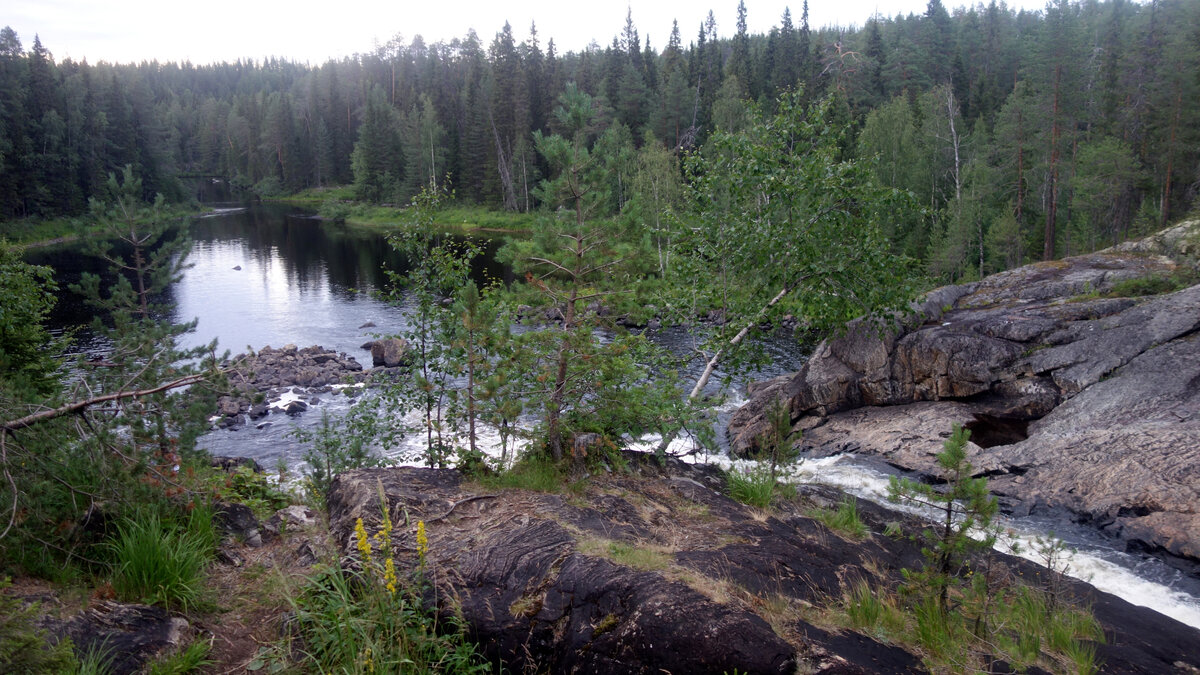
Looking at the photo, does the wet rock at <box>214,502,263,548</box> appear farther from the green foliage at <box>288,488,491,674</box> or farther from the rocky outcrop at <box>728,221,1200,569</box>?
the rocky outcrop at <box>728,221,1200,569</box>

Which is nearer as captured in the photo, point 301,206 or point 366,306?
point 366,306

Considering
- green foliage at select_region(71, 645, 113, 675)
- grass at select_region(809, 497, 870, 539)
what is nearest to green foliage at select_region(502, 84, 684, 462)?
grass at select_region(809, 497, 870, 539)

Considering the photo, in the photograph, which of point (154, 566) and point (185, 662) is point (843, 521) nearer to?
point (185, 662)

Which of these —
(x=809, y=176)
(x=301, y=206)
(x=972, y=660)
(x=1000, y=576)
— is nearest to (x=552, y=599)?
(x=972, y=660)

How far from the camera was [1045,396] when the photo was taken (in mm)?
14406

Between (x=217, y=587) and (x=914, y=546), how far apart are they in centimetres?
685

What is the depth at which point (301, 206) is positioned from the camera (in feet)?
280

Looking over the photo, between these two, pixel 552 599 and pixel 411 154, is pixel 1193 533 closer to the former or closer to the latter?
pixel 552 599

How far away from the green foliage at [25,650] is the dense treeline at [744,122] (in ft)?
21.4

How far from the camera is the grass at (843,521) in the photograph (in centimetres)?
745

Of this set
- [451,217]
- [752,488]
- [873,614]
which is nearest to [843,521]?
[752,488]

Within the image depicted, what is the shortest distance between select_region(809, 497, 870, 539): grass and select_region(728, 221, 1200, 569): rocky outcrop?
16.8 feet

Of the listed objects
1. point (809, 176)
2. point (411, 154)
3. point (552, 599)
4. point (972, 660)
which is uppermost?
point (411, 154)

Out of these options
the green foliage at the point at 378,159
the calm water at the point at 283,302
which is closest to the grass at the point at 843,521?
the calm water at the point at 283,302
